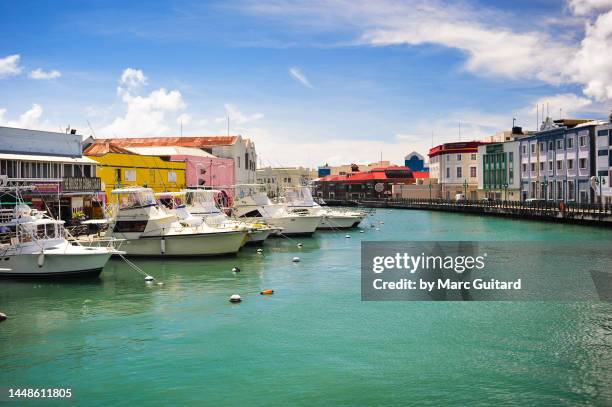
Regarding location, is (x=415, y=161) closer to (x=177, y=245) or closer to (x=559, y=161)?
(x=559, y=161)

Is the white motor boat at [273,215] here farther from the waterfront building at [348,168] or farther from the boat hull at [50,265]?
the waterfront building at [348,168]

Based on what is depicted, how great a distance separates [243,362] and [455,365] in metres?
6.57

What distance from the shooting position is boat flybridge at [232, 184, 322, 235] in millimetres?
57281

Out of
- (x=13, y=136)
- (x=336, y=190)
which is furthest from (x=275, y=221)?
(x=336, y=190)

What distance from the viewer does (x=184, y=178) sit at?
237ft

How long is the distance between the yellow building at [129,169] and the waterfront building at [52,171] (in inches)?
94.6

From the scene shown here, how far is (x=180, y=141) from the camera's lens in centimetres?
8712

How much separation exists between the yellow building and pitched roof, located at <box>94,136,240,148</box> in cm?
1629

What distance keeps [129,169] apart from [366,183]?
92.0m

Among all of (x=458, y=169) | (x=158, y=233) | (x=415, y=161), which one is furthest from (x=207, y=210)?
(x=415, y=161)

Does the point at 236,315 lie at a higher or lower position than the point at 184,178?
lower

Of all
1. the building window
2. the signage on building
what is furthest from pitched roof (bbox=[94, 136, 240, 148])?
the signage on building

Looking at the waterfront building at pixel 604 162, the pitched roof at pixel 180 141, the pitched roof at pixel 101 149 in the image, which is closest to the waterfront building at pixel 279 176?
the pitched roof at pixel 180 141

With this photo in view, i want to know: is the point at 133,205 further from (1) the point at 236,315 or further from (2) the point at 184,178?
(2) the point at 184,178
